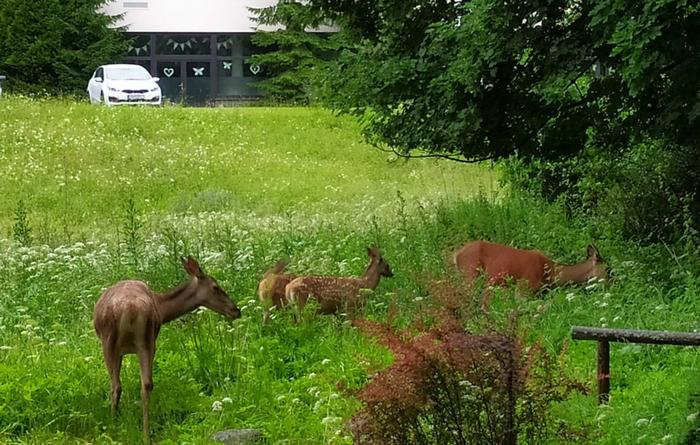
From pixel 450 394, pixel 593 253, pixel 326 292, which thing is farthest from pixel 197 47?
pixel 450 394

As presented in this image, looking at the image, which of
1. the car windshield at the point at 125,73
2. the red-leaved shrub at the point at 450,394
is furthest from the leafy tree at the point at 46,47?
the red-leaved shrub at the point at 450,394

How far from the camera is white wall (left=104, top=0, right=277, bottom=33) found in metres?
47.8

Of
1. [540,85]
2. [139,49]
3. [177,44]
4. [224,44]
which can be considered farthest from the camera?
[224,44]

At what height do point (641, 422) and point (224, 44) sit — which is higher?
point (224, 44)

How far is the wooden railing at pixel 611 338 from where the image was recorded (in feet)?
21.0

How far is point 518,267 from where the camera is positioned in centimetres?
1096

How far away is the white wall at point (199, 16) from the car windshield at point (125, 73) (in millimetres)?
8296

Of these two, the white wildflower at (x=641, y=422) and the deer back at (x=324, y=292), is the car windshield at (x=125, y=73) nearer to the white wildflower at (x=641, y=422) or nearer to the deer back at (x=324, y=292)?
the deer back at (x=324, y=292)

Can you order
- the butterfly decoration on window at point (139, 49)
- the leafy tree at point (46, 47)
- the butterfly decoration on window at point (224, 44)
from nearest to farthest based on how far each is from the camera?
the leafy tree at point (46, 47) < the butterfly decoration on window at point (139, 49) < the butterfly decoration on window at point (224, 44)

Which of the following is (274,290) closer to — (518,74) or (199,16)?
(518,74)

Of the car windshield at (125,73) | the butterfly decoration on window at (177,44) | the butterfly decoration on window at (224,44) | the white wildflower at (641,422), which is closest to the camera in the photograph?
the white wildflower at (641,422)

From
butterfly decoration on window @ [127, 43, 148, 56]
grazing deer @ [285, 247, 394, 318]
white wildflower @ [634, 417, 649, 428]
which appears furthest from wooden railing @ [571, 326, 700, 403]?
butterfly decoration on window @ [127, 43, 148, 56]

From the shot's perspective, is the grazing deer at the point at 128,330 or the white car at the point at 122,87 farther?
the white car at the point at 122,87

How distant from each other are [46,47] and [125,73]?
430 cm
